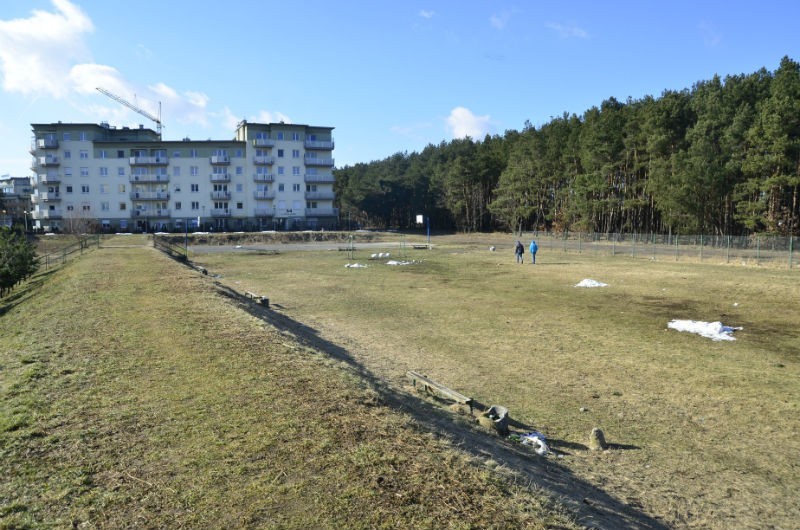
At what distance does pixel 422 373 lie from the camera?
12.4 metres

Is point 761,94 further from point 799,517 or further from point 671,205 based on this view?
point 799,517

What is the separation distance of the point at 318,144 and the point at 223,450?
9392 centimetres

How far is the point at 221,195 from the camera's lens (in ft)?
299

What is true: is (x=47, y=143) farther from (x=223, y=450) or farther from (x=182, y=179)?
(x=223, y=450)

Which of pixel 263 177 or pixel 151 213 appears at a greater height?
pixel 263 177

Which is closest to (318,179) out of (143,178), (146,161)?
(146,161)

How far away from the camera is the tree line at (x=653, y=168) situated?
47.8 metres

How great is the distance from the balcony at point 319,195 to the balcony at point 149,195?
82.7ft

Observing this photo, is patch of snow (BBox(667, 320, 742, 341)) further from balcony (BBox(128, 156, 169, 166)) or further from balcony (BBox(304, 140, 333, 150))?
balcony (BBox(128, 156, 169, 166))

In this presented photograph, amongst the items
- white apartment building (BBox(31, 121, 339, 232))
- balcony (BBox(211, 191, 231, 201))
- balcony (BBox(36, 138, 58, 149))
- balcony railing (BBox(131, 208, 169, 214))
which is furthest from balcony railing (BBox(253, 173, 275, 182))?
balcony (BBox(36, 138, 58, 149))

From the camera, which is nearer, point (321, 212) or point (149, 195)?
point (149, 195)

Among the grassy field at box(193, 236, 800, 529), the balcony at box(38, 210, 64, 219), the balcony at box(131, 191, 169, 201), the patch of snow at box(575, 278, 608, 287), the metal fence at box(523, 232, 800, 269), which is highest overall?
the balcony at box(131, 191, 169, 201)

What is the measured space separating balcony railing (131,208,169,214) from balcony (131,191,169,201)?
2.10m

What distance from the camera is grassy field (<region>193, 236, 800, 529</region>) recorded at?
23.9ft
